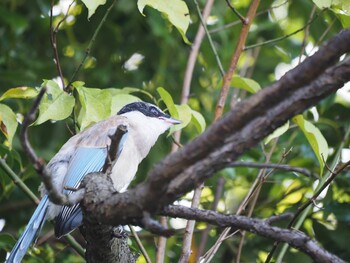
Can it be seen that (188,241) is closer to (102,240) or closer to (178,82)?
(102,240)

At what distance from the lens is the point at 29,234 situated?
3014 millimetres

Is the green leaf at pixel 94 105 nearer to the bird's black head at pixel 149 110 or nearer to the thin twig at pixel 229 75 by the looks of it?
the thin twig at pixel 229 75

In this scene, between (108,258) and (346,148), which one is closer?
(108,258)

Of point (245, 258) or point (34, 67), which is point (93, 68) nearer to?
point (34, 67)

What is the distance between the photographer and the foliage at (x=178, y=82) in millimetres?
4039

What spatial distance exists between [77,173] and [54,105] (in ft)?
1.63

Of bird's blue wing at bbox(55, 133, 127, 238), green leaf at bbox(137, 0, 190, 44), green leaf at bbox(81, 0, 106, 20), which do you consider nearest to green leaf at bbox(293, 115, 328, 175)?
green leaf at bbox(137, 0, 190, 44)

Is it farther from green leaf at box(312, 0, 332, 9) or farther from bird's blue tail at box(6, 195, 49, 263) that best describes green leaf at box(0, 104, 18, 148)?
green leaf at box(312, 0, 332, 9)

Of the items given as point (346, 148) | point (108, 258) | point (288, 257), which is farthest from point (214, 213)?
point (346, 148)

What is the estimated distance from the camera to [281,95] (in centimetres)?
161

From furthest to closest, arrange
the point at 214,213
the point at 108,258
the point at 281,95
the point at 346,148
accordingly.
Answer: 1. the point at 346,148
2. the point at 108,258
3. the point at 214,213
4. the point at 281,95

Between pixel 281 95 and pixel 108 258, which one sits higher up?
pixel 281 95

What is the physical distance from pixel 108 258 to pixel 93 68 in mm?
2772

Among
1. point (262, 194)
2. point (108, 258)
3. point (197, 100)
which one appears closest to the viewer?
point (108, 258)
